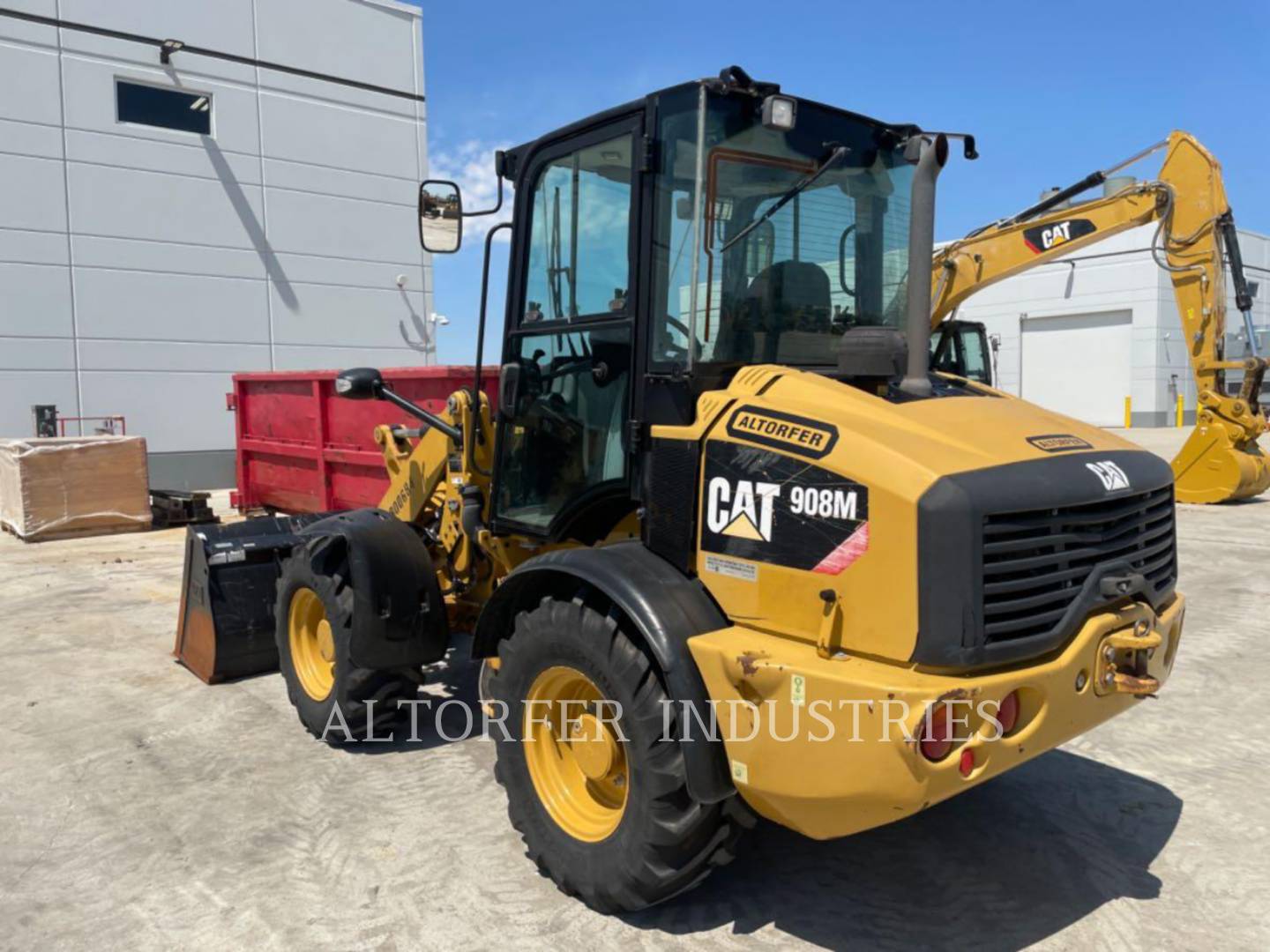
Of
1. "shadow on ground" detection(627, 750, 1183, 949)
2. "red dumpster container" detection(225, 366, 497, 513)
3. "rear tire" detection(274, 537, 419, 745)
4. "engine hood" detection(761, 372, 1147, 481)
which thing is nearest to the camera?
"engine hood" detection(761, 372, 1147, 481)

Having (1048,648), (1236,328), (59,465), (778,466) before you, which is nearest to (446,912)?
(778,466)

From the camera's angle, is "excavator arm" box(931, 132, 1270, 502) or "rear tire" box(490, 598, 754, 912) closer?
"rear tire" box(490, 598, 754, 912)

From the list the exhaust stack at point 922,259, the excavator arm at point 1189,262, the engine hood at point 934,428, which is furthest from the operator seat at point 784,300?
the excavator arm at point 1189,262

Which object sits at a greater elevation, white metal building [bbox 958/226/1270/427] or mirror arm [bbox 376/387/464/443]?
white metal building [bbox 958/226/1270/427]

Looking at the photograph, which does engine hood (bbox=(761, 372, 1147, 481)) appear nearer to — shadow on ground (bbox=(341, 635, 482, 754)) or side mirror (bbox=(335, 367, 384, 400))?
side mirror (bbox=(335, 367, 384, 400))

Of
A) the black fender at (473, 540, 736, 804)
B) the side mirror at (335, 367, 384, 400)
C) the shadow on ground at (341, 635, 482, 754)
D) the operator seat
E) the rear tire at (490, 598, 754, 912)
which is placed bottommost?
the shadow on ground at (341, 635, 482, 754)

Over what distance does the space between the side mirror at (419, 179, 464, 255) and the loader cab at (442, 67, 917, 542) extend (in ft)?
0.79

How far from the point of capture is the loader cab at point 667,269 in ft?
10.5

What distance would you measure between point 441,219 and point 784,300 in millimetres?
1482

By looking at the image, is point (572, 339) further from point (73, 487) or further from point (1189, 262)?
point (1189, 262)

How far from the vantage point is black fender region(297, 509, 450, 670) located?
4.19 m

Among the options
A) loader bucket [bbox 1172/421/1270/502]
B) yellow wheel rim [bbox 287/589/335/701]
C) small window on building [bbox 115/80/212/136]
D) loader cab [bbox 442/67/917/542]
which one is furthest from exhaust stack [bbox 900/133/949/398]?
small window on building [bbox 115/80/212/136]

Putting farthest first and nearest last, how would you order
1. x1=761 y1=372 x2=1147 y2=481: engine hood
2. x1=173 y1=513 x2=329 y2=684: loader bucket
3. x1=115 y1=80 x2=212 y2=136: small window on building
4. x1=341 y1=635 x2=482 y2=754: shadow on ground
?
x1=115 y1=80 x2=212 y2=136: small window on building, x1=173 y1=513 x2=329 y2=684: loader bucket, x1=341 y1=635 x2=482 y2=754: shadow on ground, x1=761 y1=372 x2=1147 y2=481: engine hood

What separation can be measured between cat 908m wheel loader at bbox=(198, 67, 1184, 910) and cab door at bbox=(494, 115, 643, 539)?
0.01 metres
